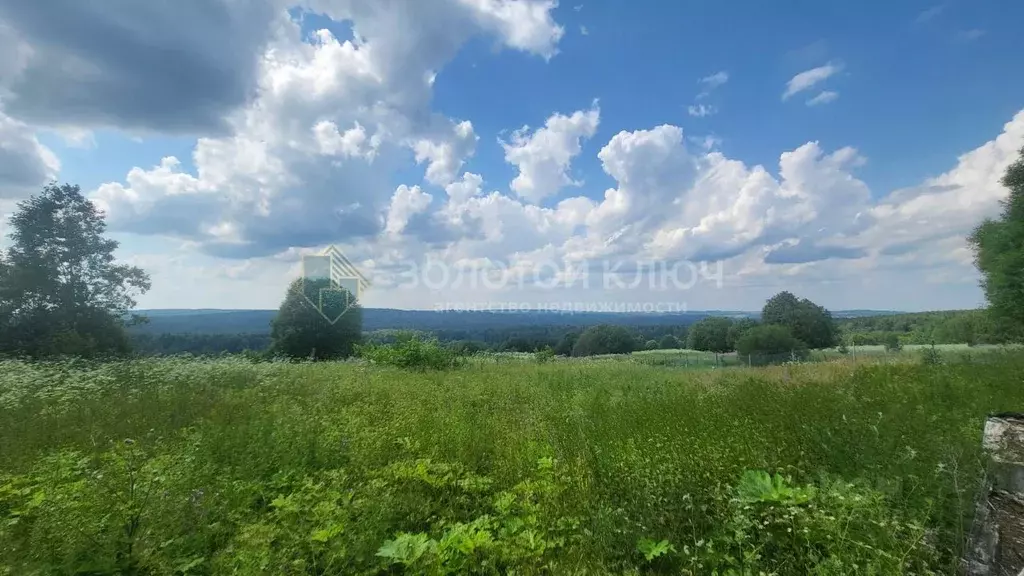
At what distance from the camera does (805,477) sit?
12.4 ft

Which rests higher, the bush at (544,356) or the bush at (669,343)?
the bush at (544,356)

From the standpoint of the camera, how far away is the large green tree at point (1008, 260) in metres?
19.8

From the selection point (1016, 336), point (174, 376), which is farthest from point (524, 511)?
point (1016, 336)

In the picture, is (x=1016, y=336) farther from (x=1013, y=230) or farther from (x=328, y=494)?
(x=328, y=494)

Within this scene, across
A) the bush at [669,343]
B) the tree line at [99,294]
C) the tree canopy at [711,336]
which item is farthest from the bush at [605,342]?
the tree line at [99,294]

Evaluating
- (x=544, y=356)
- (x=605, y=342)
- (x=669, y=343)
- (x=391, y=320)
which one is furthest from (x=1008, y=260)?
(x=391, y=320)

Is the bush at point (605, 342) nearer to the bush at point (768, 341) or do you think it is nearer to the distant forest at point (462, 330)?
the distant forest at point (462, 330)

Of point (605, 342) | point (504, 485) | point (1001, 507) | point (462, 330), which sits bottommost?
point (605, 342)

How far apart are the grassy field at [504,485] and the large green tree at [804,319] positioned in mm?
53031

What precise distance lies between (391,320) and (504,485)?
82307 millimetres

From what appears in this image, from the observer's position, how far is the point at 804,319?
52.1 m

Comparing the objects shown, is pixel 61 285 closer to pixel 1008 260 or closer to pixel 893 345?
pixel 1008 260

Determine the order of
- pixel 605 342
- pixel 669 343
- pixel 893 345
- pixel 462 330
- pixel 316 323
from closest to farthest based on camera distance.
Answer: pixel 316 323, pixel 893 345, pixel 605 342, pixel 669 343, pixel 462 330

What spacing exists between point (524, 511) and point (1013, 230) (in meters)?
29.8
